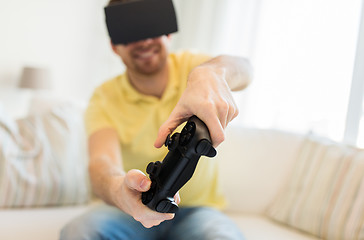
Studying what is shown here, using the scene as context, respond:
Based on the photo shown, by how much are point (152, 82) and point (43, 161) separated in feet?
1.95

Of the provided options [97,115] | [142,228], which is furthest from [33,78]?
[142,228]

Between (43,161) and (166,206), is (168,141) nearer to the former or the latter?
(166,206)

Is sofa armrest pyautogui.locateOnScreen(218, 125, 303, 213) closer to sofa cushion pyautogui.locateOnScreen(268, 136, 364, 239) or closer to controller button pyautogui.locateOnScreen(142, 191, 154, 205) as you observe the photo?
sofa cushion pyautogui.locateOnScreen(268, 136, 364, 239)

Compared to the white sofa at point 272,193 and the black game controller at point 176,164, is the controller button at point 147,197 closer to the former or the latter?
the black game controller at point 176,164

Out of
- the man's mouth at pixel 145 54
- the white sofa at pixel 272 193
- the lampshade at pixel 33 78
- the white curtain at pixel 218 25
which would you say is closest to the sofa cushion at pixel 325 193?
the white sofa at pixel 272 193

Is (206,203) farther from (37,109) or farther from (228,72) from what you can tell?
(37,109)

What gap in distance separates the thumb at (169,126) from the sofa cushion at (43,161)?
95 centimetres

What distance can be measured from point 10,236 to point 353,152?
0.97 m

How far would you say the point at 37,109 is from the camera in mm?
1794

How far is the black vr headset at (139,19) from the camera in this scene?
2.15 feet

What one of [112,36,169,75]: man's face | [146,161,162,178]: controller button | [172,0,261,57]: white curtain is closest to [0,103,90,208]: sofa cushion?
[112,36,169,75]: man's face

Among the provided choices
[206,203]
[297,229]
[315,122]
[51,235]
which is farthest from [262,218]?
[51,235]

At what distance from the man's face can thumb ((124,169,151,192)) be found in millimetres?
462

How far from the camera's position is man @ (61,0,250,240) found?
0.60 m
